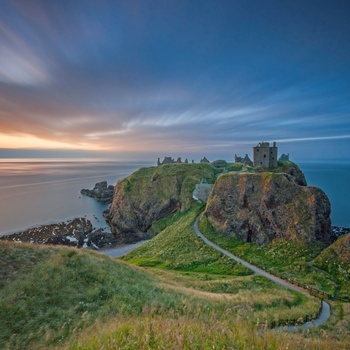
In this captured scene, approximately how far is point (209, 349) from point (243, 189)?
4262 cm

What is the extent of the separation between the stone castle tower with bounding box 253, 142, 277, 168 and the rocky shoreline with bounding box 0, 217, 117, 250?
43382 mm

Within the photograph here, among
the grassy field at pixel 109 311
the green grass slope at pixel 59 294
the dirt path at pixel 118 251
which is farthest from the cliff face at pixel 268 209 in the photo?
the green grass slope at pixel 59 294

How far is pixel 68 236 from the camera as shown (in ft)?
208

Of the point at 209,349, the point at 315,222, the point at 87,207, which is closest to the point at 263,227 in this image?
the point at 315,222

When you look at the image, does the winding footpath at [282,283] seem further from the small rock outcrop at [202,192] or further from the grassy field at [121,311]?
the small rock outcrop at [202,192]

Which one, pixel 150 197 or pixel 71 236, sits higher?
pixel 150 197

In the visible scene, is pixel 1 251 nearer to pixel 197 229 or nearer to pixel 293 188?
pixel 197 229

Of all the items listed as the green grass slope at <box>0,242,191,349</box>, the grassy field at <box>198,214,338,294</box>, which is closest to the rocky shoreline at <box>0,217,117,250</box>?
the grassy field at <box>198,214,338,294</box>

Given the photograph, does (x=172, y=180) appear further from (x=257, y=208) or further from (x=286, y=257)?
(x=286, y=257)

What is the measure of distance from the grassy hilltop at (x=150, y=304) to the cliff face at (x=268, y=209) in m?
3.84

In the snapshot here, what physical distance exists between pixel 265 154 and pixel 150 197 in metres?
35.3

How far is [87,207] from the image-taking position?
319ft

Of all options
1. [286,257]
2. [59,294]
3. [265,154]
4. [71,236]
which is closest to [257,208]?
[286,257]

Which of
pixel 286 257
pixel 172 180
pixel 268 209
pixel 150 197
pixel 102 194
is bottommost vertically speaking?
pixel 102 194
